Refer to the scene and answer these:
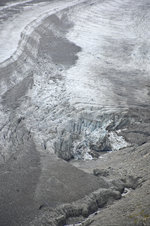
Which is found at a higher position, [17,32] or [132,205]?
[17,32]

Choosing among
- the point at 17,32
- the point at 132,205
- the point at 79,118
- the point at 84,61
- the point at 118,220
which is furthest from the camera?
the point at 17,32

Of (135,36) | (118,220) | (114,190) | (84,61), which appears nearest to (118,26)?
(135,36)

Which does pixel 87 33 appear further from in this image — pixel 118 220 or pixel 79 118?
pixel 118 220

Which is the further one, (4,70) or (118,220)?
(4,70)

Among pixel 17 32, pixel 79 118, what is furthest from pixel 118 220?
pixel 17 32

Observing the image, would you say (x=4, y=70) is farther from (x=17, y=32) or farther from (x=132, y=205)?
(x=132, y=205)

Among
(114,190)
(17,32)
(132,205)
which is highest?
(17,32)

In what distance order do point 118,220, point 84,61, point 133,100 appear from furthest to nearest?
point 84,61, point 133,100, point 118,220
